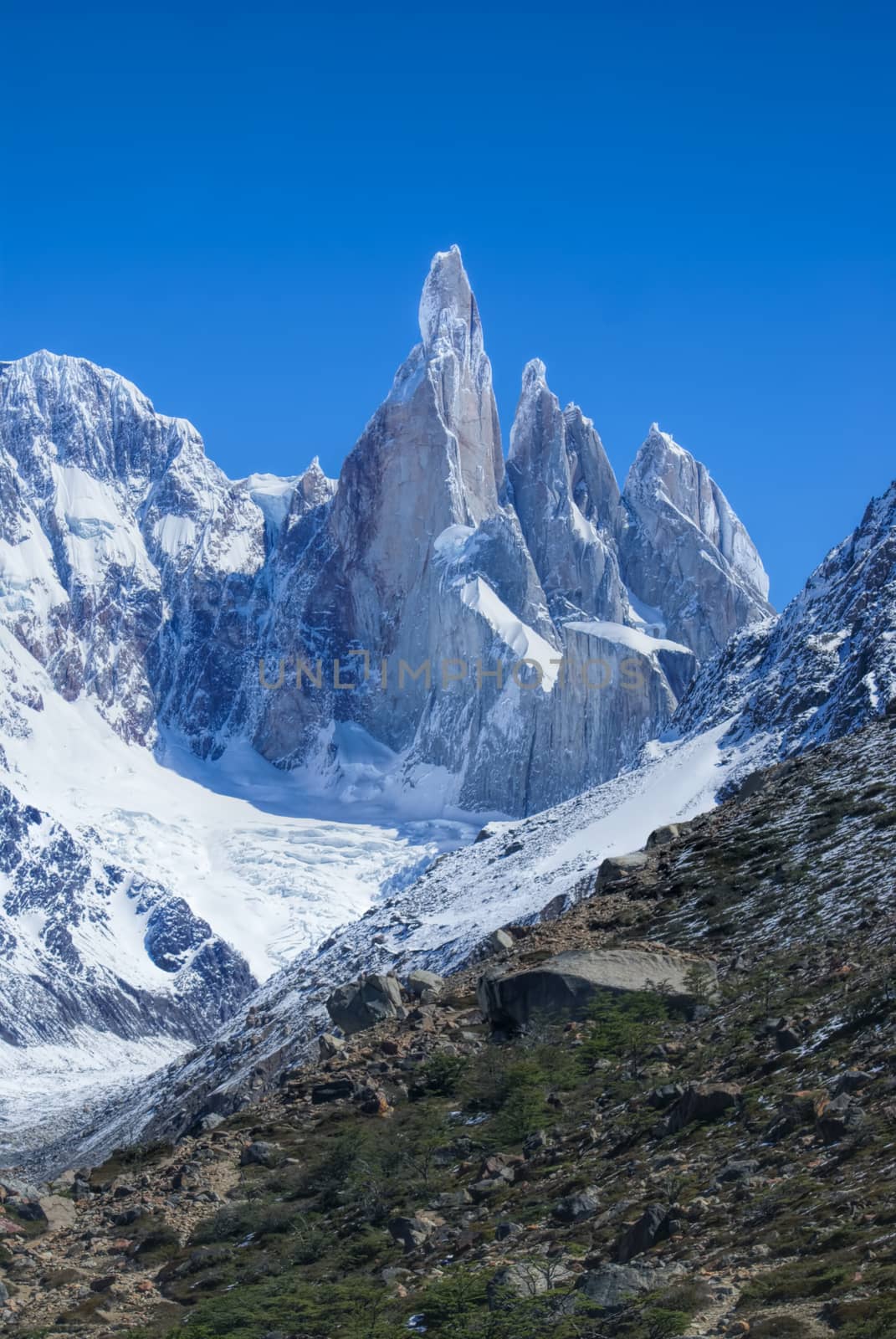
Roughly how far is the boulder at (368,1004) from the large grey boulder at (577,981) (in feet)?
36.9

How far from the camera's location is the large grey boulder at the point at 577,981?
35.4 m

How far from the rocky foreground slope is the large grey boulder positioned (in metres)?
0.08

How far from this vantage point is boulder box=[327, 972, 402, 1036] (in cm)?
4862

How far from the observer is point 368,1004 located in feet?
161

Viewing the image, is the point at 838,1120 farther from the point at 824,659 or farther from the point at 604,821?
the point at 824,659

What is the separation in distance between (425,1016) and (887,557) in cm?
9430

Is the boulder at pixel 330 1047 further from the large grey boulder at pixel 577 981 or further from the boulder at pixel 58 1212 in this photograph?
the boulder at pixel 58 1212

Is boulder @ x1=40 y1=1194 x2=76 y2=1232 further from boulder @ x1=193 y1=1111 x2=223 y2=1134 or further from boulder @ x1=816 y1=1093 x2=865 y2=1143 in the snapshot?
boulder @ x1=816 y1=1093 x2=865 y2=1143

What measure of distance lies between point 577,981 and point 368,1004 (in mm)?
14317

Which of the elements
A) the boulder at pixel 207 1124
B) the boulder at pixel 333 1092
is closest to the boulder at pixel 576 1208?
the boulder at pixel 333 1092

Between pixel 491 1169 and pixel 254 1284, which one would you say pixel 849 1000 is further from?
pixel 254 1284

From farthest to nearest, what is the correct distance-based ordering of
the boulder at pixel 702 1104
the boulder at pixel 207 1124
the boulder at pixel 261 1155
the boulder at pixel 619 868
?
1. the boulder at pixel 619 868
2. the boulder at pixel 207 1124
3. the boulder at pixel 261 1155
4. the boulder at pixel 702 1104

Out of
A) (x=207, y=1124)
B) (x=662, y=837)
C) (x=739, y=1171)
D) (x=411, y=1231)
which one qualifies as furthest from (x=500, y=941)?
(x=739, y=1171)

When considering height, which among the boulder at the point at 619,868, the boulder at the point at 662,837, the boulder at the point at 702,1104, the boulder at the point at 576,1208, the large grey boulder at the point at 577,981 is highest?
the boulder at the point at 662,837
